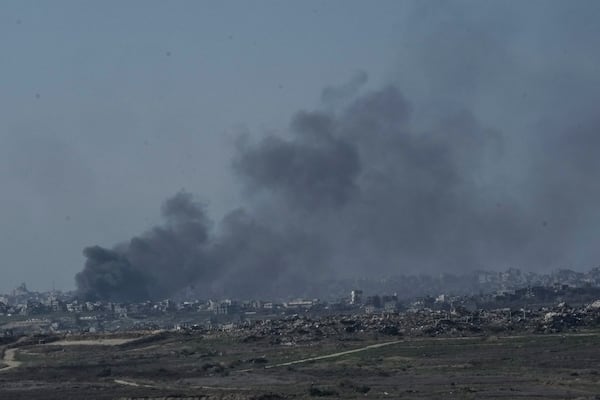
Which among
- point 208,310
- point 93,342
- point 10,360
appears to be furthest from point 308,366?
point 208,310

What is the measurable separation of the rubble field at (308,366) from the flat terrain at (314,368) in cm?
6

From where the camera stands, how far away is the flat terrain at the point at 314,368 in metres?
52.6

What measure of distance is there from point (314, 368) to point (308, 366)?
1.47m

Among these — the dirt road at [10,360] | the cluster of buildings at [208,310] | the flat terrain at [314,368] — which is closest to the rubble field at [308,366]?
the flat terrain at [314,368]

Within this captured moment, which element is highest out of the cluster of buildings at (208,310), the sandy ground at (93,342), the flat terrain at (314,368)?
the cluster of buildings at (208,310)

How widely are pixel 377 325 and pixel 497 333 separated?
39.0 feet

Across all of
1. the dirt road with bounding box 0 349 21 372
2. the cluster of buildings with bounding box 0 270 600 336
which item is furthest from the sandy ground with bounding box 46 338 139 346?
the cluster of buildings with bounding box 0 270 600 336

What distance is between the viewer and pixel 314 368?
66.6 m

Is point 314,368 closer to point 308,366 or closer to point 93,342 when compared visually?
point 308,366

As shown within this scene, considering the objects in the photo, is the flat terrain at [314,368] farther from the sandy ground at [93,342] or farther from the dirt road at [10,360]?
the sandy ground at [93,342]

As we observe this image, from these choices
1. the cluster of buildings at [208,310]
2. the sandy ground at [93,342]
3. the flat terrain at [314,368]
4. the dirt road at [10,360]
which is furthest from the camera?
the cluster of buildings at [208,310]

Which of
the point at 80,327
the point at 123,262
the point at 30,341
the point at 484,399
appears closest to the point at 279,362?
the point at 484,399

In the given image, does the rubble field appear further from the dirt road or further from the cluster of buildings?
the cluster of buildings

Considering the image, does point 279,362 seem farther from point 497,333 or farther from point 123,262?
point 123,262
